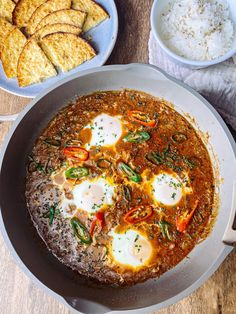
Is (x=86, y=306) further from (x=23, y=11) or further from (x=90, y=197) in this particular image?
(x=23, y=11)

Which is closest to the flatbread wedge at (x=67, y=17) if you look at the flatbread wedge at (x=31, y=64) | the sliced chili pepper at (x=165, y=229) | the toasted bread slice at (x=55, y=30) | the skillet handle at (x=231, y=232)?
the toasted bread slice at (x=55, y=30)

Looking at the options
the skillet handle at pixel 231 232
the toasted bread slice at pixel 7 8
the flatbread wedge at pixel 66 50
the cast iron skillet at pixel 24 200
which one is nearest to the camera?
the skillet handle at pixel 231 232

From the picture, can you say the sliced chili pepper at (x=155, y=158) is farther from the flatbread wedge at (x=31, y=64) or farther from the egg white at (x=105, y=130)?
the flatbread wedge at (x=31, y=64)

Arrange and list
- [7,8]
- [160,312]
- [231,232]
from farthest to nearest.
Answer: [7,8]
[160,312]
[231,232]

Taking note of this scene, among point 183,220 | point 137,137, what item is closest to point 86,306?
point 183,220

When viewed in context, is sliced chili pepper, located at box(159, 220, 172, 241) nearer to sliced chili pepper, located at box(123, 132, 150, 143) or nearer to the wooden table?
the wooden table

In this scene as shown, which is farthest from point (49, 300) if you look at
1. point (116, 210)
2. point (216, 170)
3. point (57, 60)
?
point (57, 60)

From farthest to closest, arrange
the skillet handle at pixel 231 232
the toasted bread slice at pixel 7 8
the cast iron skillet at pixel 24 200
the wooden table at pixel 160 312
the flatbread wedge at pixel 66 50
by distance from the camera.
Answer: the toasted bread slice at pixel 7 8 < the flatbread wedge at pixel 66 50 < the wooden table at pixel 160 312 < the cast iron skillet at pixel 24 200 < the skillet handle at pixel 231 232
